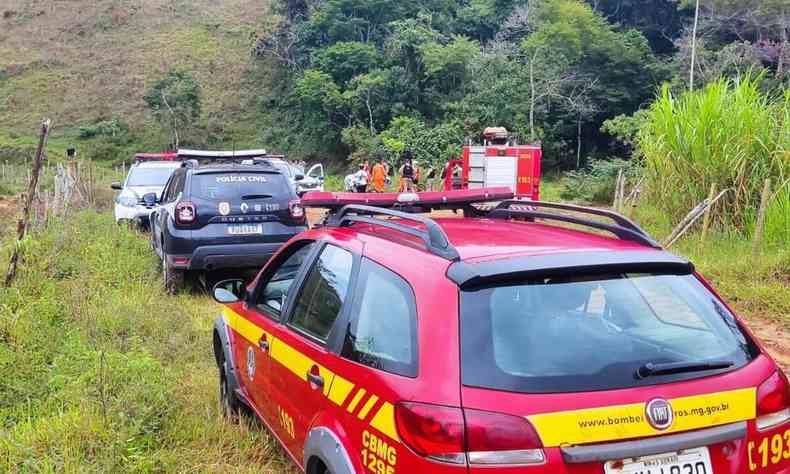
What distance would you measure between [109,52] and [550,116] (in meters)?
35.2

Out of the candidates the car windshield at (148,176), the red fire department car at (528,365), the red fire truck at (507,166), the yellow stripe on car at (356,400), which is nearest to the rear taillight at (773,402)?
the red fire department car at (528,365)

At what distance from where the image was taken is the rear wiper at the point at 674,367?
2.32 m

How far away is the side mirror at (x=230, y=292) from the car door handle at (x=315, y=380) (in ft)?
4.97

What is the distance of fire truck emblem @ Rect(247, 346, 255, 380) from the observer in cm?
399

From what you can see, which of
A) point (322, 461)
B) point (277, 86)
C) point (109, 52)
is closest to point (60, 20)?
point (109, 52)

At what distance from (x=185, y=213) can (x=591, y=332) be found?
21.2 feet

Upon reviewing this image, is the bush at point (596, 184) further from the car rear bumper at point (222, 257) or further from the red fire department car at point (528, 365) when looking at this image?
the red fire department car at point (528, 365)

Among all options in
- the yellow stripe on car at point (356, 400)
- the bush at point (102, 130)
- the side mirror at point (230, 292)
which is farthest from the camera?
the bush at point (102, 130)

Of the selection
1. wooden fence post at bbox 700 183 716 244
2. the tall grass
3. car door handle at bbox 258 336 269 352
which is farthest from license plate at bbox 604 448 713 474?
wooden fence post at bbox 700 183 716 244

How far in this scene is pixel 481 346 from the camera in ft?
7.56

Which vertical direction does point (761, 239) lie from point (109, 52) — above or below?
below

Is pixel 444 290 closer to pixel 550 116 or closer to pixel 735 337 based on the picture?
pixel 735 337

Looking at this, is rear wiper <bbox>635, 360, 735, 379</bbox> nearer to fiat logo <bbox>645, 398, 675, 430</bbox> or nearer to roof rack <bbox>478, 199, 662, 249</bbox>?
fiat logo <bbox>645, 398, 675, 430</bbox>

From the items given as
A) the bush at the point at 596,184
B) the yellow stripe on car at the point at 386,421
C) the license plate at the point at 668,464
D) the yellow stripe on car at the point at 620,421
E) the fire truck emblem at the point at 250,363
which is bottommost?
the bush at the point at 596,184
